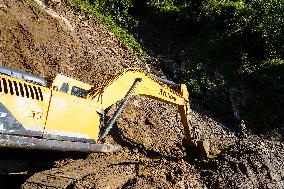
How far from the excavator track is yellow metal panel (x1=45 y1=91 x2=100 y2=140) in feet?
1.42

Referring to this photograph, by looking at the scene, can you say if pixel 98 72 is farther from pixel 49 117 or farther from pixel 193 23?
pixel 193 23

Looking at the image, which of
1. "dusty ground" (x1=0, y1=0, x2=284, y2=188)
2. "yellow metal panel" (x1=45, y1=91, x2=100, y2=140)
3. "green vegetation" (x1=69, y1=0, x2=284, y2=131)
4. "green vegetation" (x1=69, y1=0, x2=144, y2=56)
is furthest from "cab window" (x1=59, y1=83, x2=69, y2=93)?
"green vegetation" (x1=69, y1=0, x2=144, y2=56)

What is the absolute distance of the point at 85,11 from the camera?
13852 mm

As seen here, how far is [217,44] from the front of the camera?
15.3 m

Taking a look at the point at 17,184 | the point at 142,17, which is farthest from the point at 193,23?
the point at 17,184

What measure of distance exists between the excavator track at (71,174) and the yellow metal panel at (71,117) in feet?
1.42

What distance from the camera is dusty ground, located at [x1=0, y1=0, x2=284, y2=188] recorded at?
639 cm

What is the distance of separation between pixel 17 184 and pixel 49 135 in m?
1.21

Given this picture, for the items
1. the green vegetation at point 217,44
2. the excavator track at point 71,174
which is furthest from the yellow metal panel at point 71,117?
the green vegetation at point 217,44

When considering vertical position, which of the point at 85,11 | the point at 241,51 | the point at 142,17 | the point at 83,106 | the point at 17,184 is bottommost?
the point at 17,184

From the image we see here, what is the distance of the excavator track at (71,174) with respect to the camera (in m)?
5.41

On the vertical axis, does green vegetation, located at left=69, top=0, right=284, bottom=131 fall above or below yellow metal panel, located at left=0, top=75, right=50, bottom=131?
above

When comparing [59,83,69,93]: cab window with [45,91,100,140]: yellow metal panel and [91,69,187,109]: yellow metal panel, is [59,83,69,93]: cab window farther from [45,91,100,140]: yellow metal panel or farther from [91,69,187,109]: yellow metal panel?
[91,69,187,109]: yellow metal panel

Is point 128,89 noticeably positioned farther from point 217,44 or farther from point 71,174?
point 217,44
